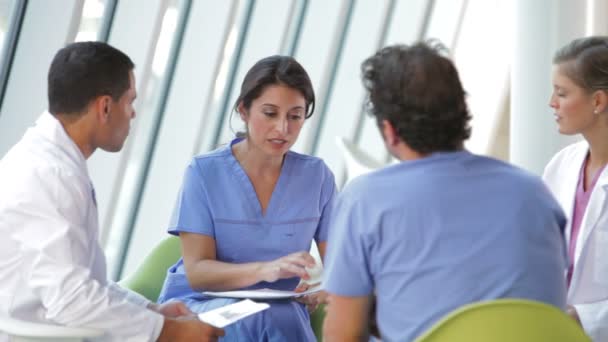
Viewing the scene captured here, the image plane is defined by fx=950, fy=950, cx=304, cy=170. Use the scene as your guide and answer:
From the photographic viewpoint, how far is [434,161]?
6.17 feet

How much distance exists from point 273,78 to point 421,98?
3.48 ft

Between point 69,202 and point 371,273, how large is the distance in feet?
2.48

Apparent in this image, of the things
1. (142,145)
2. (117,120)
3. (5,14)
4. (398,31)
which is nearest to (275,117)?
(117,120)

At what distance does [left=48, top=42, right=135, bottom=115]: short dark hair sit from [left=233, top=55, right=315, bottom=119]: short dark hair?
1.91ft

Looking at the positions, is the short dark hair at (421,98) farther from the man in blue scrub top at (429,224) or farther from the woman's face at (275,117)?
the woman's face at (275,117)

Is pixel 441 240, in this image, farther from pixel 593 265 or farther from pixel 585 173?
pixel 585 173

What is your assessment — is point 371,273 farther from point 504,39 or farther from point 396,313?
point 504,39

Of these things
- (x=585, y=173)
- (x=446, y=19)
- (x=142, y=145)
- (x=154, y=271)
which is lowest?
(x=154, y=271)

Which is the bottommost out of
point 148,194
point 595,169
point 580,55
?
point 148,194

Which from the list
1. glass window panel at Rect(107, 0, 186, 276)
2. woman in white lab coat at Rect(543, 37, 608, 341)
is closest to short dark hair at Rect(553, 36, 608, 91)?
woman in white lab coat at Rect(543, 37, 608, 341)

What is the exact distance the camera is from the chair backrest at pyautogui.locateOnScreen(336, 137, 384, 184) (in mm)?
5613

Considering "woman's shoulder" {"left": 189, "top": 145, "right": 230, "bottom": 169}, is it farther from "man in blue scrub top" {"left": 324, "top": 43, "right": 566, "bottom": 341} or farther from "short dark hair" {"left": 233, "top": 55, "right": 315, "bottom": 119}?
"man in blue scrub top" {"left": 324, "top": 43, "right": 566, "bottom": 341}

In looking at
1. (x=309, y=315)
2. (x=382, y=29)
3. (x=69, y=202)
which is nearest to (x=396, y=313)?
(x=69, y=202)

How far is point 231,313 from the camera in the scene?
2.46m
